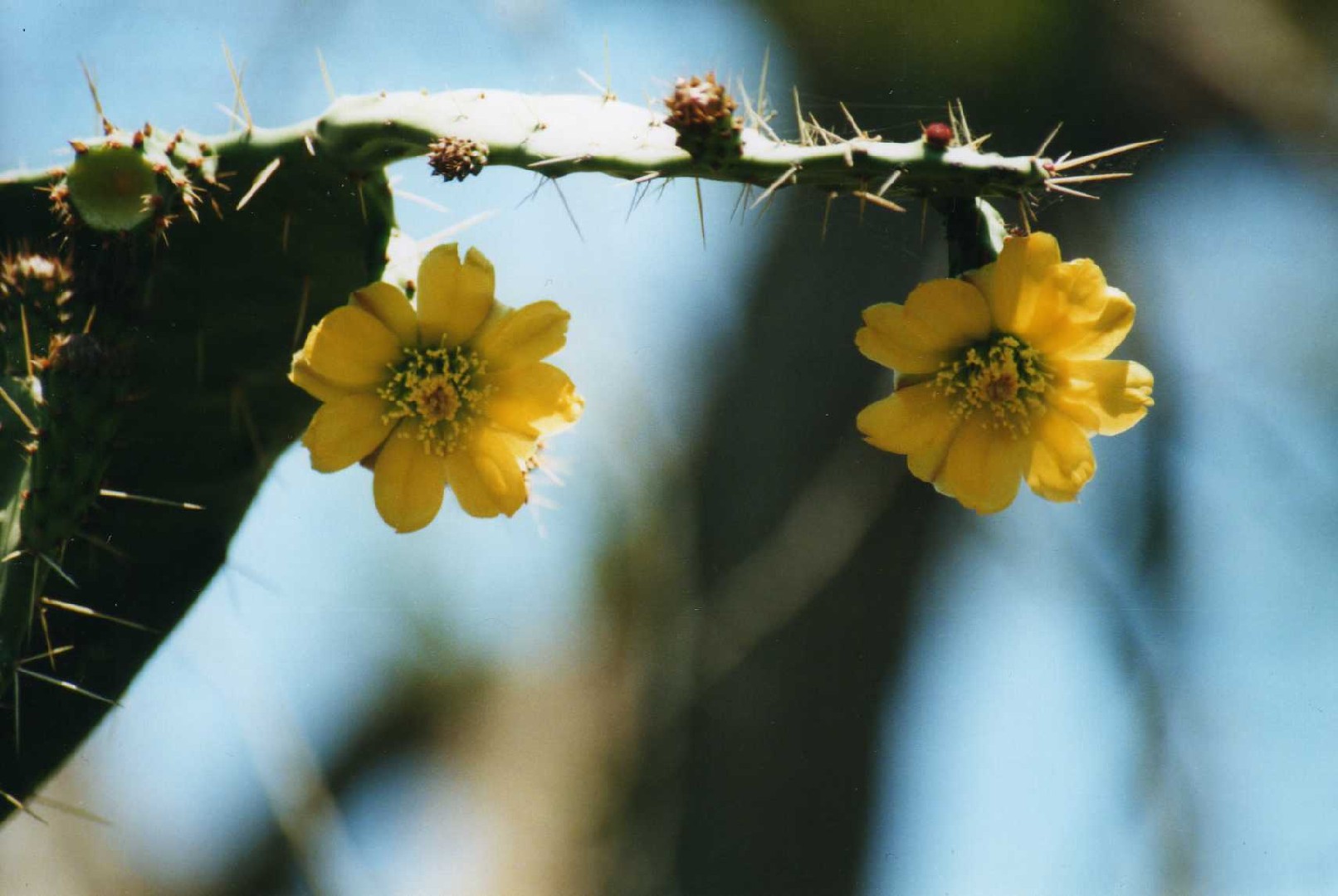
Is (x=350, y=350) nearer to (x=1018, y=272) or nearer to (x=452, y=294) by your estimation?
(x=452, y=294)

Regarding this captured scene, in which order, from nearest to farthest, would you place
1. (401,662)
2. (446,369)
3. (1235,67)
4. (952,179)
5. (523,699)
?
(952,179) → (446,369) → (1235,67) → (523,699) → (401,662)

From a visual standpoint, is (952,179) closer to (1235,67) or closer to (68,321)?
(68,321)

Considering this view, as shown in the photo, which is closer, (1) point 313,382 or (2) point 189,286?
(1) point 313,382

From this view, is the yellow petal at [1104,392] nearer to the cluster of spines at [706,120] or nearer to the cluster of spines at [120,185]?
the cluster of spines at [706,120]

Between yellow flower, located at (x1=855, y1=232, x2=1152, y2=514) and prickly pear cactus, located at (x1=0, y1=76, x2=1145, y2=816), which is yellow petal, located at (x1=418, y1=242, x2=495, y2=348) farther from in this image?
yellow flower, located at (x1=855, y1=232, x2=1152, y2=514)

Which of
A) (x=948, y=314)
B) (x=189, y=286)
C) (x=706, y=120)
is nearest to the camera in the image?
(x=706, y=120)

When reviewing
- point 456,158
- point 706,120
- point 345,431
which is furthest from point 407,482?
point 706,120

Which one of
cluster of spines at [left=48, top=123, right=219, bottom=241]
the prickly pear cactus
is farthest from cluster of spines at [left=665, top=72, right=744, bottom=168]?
cluster of spines at [left=48, top=123, right=219, bottom=241]

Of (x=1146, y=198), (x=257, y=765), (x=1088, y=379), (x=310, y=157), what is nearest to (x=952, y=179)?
(x=1088, y=379)
